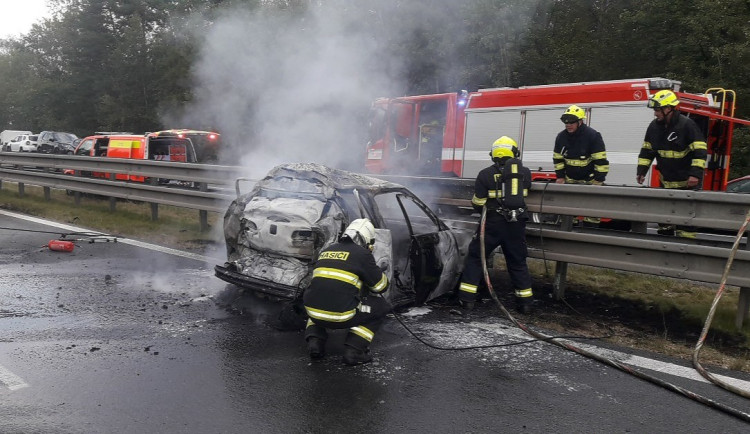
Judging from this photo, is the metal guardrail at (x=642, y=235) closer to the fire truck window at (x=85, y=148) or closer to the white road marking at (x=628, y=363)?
the white road marking at (x=628, y=363)

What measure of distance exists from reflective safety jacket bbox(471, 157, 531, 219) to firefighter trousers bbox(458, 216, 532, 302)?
134 millimetres

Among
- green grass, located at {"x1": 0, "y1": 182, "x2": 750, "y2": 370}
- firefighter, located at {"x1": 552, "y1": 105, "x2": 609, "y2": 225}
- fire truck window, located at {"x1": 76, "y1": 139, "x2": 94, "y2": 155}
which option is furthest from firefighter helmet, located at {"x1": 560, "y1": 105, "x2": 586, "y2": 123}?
fire truck window, located at {"x1": 76, "y1": 139, "x2": 94, "y2": 155}

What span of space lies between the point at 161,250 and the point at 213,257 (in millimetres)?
867

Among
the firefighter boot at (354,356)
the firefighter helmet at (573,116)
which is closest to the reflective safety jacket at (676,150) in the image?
the firefighter helmet at (573,116)

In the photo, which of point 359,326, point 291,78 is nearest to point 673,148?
point 359,326

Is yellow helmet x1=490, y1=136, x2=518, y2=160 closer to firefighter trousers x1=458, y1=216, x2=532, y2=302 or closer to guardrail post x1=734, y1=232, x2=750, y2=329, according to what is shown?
firefighter trousers x1=458, y1=216, x2=532, y2=302

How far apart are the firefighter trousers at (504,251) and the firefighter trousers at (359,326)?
54.3 inches

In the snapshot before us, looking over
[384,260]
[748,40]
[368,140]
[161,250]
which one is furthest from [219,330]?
[748,40]

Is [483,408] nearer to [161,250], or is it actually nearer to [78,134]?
[161,250]

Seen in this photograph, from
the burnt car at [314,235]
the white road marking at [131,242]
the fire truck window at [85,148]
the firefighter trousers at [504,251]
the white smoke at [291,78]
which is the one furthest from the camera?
the fire truck window at [85,148]

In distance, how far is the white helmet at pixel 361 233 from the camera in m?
4.23

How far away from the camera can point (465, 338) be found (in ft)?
14.8

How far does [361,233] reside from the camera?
4.26 meters

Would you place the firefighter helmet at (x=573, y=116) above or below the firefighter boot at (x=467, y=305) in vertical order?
above
